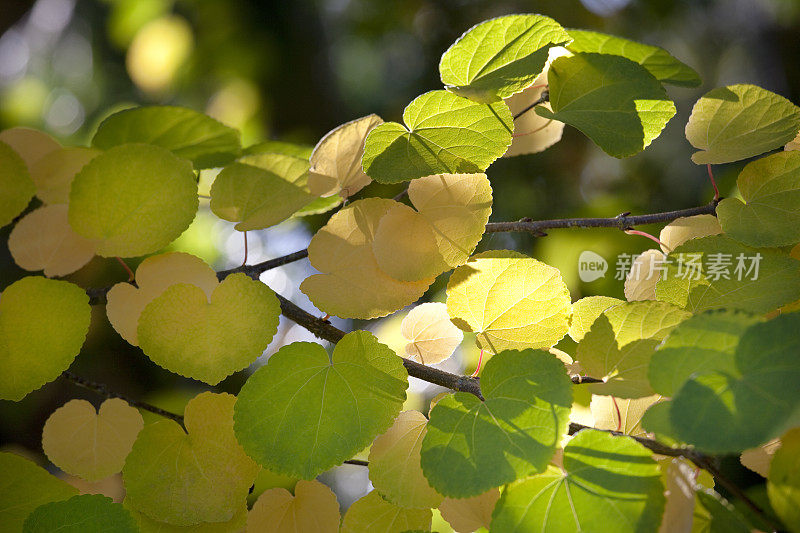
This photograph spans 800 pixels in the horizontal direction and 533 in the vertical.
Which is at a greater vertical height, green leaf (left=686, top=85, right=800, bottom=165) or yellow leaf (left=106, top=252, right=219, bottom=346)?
green leaf (left=686, top=85, right=800, bottom=165)

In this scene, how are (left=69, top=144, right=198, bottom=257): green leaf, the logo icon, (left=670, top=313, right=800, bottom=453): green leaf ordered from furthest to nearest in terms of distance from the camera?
the logo icon < (left=69, top=144, right=198, bottom=257): green leaf < (left=670, top=313, right=800, bottom=453): green leaf

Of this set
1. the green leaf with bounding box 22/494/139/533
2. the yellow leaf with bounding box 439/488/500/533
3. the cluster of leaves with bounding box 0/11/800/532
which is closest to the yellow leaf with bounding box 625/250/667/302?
the cluster of leaves with bounding box 0/11/800/532

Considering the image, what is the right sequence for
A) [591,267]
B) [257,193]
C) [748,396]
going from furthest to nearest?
[591,267]
[257,193]
[748,396]

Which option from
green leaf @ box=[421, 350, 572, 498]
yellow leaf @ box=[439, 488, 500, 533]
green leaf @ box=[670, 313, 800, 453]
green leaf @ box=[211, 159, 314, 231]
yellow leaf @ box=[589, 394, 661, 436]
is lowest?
yellow leaf @ box=[439, 488, 500, 533]

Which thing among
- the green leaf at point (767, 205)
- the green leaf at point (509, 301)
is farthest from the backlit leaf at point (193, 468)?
the green leaf at point (767, 205)

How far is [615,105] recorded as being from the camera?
0.83 feet

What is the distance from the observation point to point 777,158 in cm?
26

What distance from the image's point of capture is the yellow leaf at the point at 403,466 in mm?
217

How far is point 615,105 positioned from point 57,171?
10.2 inches

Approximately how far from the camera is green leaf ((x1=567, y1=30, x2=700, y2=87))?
0.27 meters

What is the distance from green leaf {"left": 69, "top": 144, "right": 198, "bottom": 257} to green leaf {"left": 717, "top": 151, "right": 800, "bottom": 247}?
0.22 metres

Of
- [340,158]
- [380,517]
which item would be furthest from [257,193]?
[380,517]

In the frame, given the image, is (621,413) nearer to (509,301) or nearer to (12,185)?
(509,301)

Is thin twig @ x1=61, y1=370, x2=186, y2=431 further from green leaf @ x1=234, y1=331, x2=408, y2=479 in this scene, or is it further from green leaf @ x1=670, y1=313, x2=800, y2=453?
green leaf @ x1=670, y1=313, x2=800, y2=453
